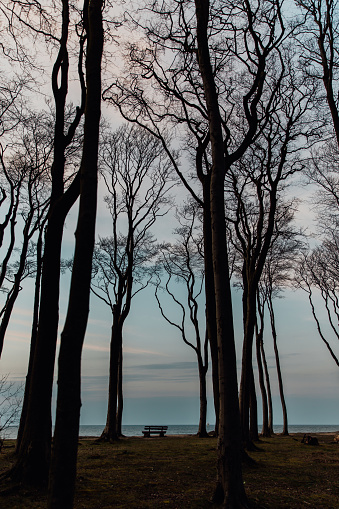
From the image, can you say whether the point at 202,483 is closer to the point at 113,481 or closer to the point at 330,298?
the point at 113,481

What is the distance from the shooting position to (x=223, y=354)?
5457 mm

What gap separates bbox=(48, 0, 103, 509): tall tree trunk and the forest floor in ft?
6.09

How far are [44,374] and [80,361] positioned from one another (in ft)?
8.84

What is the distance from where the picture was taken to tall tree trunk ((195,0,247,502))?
5000 mm

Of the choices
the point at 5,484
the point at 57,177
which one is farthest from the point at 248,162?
the point at 5,484

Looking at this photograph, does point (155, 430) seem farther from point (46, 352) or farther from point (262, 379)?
point (46, 352)

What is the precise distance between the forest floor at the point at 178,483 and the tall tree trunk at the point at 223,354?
464 mm

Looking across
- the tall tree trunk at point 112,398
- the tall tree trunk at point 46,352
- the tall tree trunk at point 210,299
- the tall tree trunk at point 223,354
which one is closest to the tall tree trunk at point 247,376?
the tall tree trunk at point 210,299

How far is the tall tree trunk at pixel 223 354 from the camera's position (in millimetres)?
5000

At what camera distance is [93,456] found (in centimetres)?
979

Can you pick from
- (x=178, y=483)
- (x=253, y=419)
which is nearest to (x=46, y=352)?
(x=178, y=483)

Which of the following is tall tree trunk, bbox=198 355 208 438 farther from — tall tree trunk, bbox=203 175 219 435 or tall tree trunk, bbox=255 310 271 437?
tall tree trunk, bbox=203 175 219 435

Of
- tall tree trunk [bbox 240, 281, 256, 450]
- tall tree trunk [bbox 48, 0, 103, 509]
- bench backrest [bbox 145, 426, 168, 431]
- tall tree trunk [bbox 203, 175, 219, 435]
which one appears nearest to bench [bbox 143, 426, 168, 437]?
bench backrest [bbox 145, 426, 168, 431]

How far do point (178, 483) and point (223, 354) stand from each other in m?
3.00
